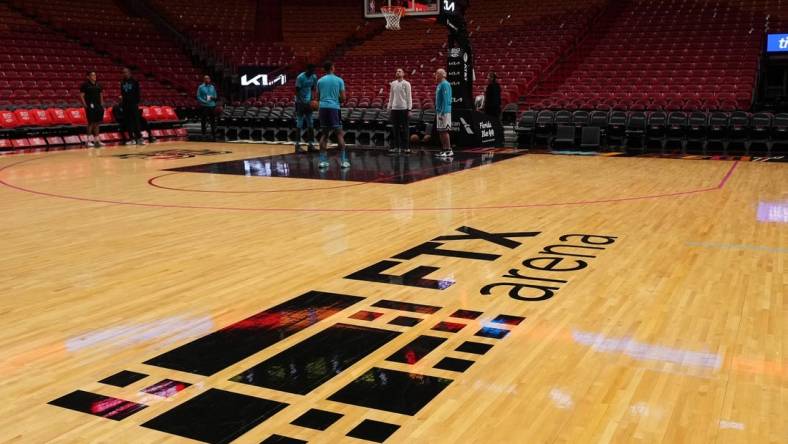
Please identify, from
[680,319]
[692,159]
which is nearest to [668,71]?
[692,159]

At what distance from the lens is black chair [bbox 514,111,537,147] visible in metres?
14.2

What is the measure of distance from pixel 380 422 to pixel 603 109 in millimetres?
12994

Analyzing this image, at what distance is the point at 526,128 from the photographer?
46.8 ft

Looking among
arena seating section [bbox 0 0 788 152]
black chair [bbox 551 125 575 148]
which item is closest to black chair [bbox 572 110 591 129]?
arena seating section [bbox 0 0 788 152]

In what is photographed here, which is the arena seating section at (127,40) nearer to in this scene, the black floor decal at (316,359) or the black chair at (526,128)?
the black chair at (526,128)

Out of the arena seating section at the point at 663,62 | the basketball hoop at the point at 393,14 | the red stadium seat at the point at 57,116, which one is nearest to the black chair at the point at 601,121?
the arena seating section at the point at 663,62

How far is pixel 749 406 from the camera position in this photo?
2.74m

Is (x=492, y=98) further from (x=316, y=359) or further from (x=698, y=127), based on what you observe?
(x=316, y=359)

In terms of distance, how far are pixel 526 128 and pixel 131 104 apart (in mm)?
7715

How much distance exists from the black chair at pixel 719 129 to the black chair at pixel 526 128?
9.94 ft

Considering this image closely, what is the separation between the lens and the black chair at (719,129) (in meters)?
13.1

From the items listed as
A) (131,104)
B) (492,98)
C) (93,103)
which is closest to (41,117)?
(93,103)

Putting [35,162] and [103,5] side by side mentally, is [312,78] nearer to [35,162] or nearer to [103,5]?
[35,162]

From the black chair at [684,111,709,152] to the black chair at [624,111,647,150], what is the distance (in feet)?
2.47
